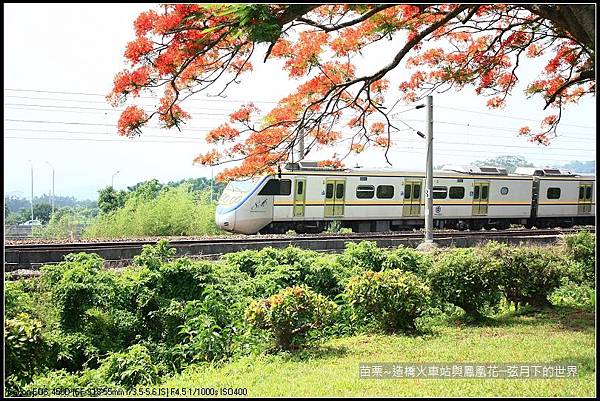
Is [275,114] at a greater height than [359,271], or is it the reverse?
[275,114]

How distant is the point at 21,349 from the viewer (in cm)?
469

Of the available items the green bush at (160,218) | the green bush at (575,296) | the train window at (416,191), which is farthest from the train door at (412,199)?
the green bush at (575,296)

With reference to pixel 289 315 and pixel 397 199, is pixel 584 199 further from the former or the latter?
pixel 289 315

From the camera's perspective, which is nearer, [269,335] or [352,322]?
[269,335]

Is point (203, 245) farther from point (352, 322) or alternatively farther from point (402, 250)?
point (352, 322)

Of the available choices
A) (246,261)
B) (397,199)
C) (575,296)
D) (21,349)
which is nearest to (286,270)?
(246,261)

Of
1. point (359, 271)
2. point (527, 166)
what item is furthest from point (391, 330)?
point (527, 166)

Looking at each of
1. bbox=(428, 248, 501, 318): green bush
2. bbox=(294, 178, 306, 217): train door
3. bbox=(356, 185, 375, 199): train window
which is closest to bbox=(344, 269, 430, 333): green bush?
bbox=(428, 248, 501, 318): green bush

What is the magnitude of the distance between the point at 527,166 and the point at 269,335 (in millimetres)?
17606

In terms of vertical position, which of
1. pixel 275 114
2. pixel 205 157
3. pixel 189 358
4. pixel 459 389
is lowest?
pixel 189 358

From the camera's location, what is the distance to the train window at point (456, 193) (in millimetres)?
18859

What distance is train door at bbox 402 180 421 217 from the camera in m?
18.3

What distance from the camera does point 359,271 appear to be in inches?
349

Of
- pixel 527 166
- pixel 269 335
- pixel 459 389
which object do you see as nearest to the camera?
pixel 459 389
